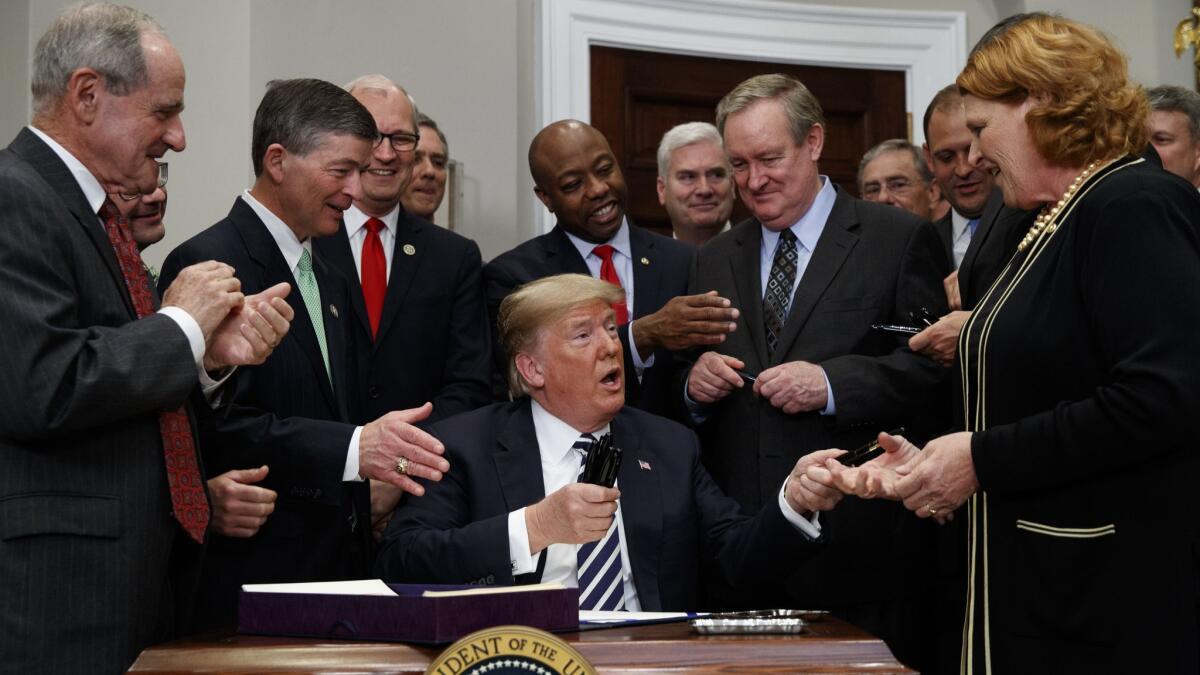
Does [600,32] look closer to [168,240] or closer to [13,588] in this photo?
[168,240]

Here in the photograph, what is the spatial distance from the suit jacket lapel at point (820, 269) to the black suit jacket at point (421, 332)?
870mm

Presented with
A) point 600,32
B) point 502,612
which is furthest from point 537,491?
point 600,32

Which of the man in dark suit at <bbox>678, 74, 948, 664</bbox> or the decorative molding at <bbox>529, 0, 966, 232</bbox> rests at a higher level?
the decorative molding at <bbox>529, 0, 966, 232</bbox>

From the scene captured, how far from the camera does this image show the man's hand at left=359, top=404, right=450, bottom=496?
2.87 m

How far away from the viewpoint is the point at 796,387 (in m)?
3.41

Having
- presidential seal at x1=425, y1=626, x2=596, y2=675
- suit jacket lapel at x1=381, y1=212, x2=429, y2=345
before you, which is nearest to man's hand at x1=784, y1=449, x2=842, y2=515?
presidential seal at x1=425, y1=626, x2=596, y2=675

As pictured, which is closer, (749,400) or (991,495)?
(991,495)

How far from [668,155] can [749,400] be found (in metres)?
1.83

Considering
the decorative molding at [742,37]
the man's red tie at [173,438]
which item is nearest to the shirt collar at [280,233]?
the man's red tie at [173,438]

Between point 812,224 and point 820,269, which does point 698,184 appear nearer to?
point 812,224

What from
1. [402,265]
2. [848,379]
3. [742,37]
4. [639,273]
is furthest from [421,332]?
[742,37]

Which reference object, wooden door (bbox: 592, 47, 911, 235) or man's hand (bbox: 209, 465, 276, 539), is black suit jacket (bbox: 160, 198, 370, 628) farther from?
wooden door (bbox: 592, 47, 911, 235)

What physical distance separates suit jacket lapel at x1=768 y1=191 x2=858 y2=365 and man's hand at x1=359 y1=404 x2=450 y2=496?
1087 millimetres

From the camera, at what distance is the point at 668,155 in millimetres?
5199
